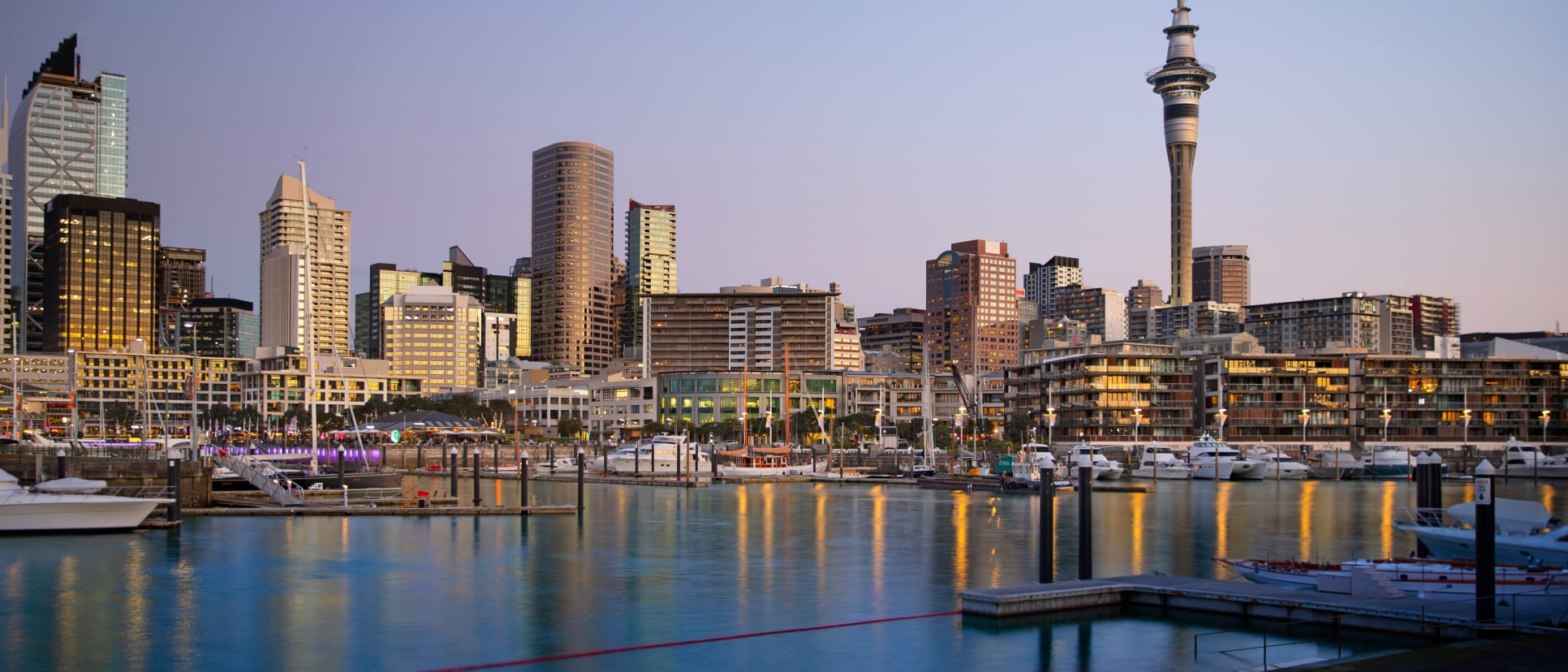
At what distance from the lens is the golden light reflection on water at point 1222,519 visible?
57.1 m

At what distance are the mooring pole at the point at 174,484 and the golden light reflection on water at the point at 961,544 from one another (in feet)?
112

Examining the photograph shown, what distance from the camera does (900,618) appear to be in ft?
121

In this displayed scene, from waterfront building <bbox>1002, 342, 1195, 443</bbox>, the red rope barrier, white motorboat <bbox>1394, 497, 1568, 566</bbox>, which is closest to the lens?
the red rope barrier

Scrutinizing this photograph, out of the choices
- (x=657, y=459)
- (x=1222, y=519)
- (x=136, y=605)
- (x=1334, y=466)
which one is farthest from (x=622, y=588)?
(x=1334, y=466)

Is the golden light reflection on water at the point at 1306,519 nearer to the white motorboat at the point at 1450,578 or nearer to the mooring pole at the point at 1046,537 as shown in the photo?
the white motorboat at the point at 1450,578

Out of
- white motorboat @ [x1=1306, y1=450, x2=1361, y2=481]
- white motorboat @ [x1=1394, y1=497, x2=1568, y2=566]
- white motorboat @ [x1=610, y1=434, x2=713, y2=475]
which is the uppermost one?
white motorboat @ [x1=1394, y1=497, x2=1568, y2=566]

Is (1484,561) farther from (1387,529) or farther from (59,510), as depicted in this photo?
(59,510)

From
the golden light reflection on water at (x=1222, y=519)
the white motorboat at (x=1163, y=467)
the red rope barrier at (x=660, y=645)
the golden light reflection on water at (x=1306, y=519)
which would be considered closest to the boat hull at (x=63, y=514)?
the red rope barrier at (x=660, y=645)

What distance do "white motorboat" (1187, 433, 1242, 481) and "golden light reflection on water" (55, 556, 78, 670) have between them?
9768 cm

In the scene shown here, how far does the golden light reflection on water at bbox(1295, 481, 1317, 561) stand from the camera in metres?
54.8

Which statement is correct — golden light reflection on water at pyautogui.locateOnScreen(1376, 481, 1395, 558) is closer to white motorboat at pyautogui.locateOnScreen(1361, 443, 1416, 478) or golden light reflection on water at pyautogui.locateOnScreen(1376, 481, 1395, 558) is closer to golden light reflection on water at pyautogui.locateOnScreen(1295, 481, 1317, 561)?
golden light reflection on water at pyautogui.locateOnScreen(1295, 481, 1317, 561)

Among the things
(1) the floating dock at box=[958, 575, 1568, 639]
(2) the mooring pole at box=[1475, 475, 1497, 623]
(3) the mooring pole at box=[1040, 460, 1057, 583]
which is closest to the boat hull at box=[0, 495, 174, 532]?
(1) the floating dock at box=[958, 575, 1568, 639]

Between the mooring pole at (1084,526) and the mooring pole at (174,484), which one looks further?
the mooring pole at (174,484)

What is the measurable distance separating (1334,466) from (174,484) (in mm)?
110238
